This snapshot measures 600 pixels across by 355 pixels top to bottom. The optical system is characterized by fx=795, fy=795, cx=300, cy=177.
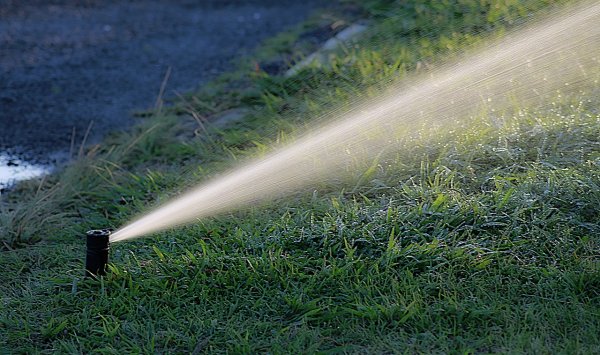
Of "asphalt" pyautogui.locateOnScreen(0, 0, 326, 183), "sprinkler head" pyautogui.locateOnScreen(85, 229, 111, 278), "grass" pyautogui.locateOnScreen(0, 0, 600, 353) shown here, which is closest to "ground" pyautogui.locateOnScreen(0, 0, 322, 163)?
"asphalt" pyautogui.locateOnScreen(0, 0, 326, 183)

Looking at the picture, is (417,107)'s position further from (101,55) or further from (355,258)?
(101,55)

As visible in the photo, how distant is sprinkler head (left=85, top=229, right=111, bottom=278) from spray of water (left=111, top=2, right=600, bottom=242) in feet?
0.80

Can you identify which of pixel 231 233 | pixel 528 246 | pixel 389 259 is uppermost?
pixel 231 233

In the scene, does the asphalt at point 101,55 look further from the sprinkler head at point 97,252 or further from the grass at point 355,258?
the sprinkler head at point 97,252

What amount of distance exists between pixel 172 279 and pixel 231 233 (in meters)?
0.40

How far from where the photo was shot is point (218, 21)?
8.80 metres

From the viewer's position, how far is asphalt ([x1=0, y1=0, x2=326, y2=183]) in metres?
5.34

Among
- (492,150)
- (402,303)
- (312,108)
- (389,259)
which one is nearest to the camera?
(402,303)

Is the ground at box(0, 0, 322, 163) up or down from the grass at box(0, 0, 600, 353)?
up

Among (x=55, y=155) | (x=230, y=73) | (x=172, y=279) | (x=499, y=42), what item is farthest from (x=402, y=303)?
(x=230, y=73)

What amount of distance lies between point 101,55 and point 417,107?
4.00m

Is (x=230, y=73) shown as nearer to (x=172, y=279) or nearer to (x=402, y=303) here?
(x=172, y=279)

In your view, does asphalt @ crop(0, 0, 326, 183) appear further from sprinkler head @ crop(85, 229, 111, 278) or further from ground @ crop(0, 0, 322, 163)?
sprinkler head @ crop(85, 229, 111, 278)

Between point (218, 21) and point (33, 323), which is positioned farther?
point (218, 21)
